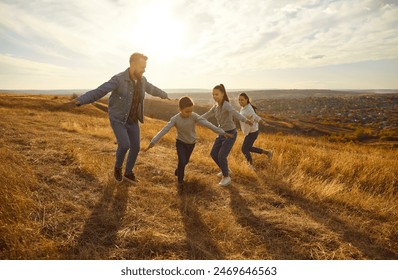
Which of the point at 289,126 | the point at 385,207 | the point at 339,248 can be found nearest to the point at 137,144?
the point at 339,248

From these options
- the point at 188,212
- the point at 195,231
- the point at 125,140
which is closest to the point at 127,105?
the point at 125,140

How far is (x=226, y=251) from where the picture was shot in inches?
130

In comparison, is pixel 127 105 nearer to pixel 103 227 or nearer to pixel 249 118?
pixel 103 227

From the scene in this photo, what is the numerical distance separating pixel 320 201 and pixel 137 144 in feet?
11.0

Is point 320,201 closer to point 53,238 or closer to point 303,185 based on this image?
point 303,185

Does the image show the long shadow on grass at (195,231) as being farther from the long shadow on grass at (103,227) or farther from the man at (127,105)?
the man at (127,105)

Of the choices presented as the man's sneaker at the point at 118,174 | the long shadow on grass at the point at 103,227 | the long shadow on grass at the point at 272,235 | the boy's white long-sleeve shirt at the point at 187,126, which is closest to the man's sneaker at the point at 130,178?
the man's sneaker at the point at 118,174

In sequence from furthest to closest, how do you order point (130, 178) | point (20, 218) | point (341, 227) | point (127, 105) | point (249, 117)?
point (249, 117), point (130, 178), point (127, 105), point (341, 227), point (20, 218)

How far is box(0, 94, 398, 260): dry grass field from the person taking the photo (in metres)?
3.23

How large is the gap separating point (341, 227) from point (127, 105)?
3.83m

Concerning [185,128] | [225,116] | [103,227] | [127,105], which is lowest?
[103,227]

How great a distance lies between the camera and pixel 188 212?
13.8ft

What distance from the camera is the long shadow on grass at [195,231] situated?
3.22m

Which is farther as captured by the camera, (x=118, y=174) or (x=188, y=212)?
(x=118, y=174)
